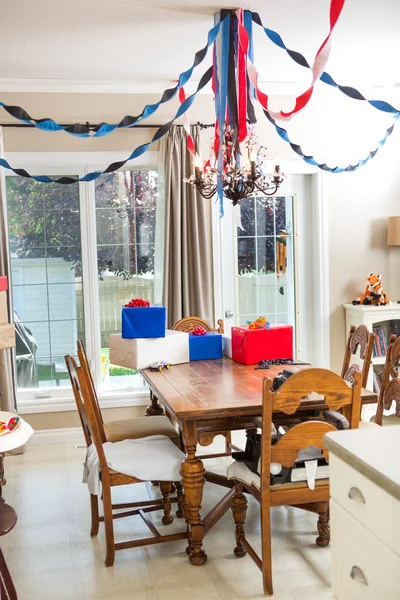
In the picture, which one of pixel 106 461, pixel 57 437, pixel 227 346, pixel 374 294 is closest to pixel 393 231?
pixel 374 294

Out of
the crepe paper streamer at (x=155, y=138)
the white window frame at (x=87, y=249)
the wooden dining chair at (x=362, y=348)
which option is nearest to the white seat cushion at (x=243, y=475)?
the wooden dining chair at (x=362, y=348)

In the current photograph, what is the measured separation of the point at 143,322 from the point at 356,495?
223cm

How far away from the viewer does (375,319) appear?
214 inches

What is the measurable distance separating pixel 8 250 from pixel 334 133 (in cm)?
270

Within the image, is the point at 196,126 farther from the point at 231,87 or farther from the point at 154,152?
the point at 231,87

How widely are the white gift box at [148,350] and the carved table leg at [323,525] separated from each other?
3.96ft

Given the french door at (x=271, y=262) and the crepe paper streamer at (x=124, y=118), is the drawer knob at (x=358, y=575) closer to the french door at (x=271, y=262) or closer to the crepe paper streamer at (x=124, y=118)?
the crepe paper streamer at (x=124, y=118)

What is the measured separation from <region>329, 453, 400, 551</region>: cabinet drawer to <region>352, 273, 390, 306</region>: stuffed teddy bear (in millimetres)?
3700

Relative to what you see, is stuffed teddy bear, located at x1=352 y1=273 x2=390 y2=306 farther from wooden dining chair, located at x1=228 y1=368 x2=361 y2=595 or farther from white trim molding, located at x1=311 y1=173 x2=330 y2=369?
wooden dining chair, located at x1=228 y1=368 x2=361 y2=595

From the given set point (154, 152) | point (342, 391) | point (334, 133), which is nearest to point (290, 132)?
point (334, 133)

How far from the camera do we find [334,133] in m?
5.51

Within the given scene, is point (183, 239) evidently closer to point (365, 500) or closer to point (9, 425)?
point (9, 425)

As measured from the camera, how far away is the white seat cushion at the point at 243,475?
9.25 ft

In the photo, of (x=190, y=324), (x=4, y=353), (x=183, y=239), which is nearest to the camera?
Answer: (x=190, y=324)
